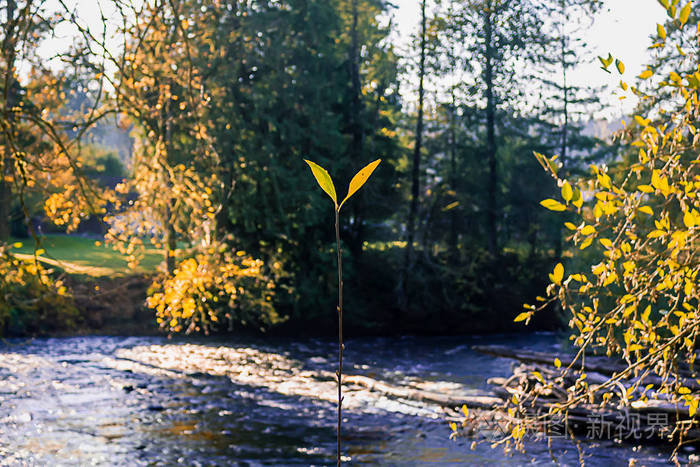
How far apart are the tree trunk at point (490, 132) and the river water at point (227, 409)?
10.5 meters

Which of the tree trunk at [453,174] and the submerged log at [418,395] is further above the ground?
the tree trunk at [453,174]

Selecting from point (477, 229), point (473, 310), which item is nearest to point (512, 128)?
point (477, 229)

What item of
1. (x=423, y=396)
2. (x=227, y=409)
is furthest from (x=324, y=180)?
(x=423, y=396)

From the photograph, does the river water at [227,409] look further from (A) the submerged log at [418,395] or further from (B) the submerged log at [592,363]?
(B) the submerged log at [592,363]

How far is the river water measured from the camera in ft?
34.1

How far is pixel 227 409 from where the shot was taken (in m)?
13.8

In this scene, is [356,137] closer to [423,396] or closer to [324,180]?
[423,396]

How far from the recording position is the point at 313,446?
36.7 feet

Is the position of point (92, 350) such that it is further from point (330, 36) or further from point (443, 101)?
point (443, 101)

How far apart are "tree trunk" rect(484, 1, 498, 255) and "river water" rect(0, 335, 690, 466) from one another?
34.3ft

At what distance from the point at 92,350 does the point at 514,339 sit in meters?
14.2

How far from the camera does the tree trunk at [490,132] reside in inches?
1244

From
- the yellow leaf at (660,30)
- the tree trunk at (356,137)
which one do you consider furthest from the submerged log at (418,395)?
the tree trunk at (356,137)

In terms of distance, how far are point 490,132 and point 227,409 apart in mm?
22650
